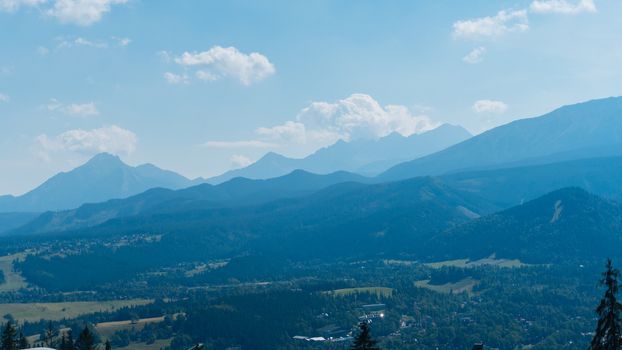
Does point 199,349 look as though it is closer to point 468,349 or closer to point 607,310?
point 607,310

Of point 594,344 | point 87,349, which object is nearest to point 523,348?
point 87,349

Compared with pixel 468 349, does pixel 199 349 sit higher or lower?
higher

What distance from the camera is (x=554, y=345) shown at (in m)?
194

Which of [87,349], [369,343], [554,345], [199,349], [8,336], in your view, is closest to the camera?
[199,349]

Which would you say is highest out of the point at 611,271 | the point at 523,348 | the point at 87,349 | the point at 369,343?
the point at 611,271

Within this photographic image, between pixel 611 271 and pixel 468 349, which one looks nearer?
pixel 611 271

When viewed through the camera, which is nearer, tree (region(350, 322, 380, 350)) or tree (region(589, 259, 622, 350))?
tree (region(589, 259, 622, 350))

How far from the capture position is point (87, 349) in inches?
3583

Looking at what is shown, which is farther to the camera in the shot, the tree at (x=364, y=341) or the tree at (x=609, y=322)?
the tree at (x=364, y=341)

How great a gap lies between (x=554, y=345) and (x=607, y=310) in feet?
537

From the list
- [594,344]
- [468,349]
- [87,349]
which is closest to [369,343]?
[594,344]

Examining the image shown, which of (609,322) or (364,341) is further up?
(364,341)

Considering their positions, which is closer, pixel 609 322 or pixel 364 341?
pixel 609 322

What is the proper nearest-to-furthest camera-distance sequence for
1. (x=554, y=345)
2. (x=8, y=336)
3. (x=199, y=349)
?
(x=199, y=349) → (x=8, y=336) → (x=554, y=345)
